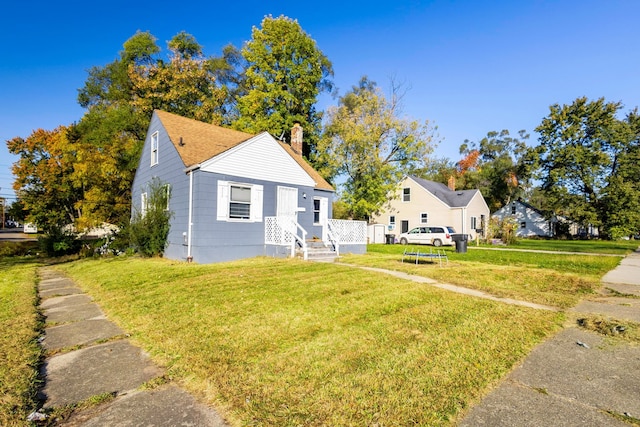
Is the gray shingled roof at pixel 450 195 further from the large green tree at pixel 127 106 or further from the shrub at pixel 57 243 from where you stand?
the shrub at pixel 57 243

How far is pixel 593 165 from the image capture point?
123ft

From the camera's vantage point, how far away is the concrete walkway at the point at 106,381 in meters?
2.62

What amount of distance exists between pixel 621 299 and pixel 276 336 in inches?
287

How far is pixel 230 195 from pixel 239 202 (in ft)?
1.65

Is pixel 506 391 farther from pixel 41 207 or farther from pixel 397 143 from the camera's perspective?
pixel 41 207

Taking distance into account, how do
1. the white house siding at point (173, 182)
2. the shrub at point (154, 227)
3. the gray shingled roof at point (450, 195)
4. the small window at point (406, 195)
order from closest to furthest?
the white house siding at point (173, 182), the shrub at point (154, 227), the gray shingled roof at point (450, 195), the small window at point (406, 195)

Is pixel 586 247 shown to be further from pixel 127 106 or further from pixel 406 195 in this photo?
pixel 127 106

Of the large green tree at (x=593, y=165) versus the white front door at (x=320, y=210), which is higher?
the large green tree at (x=593, y=165)

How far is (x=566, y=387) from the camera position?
3119 mm

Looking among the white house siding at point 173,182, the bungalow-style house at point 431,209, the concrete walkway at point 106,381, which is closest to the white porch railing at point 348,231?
the white house siding at point 173,182

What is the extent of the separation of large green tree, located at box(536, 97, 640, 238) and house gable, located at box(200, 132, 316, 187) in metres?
37.2

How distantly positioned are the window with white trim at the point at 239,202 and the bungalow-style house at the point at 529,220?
3933cm

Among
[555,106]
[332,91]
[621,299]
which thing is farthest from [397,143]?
[555,106]

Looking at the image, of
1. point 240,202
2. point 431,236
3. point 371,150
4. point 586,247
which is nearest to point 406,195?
point 431,236
